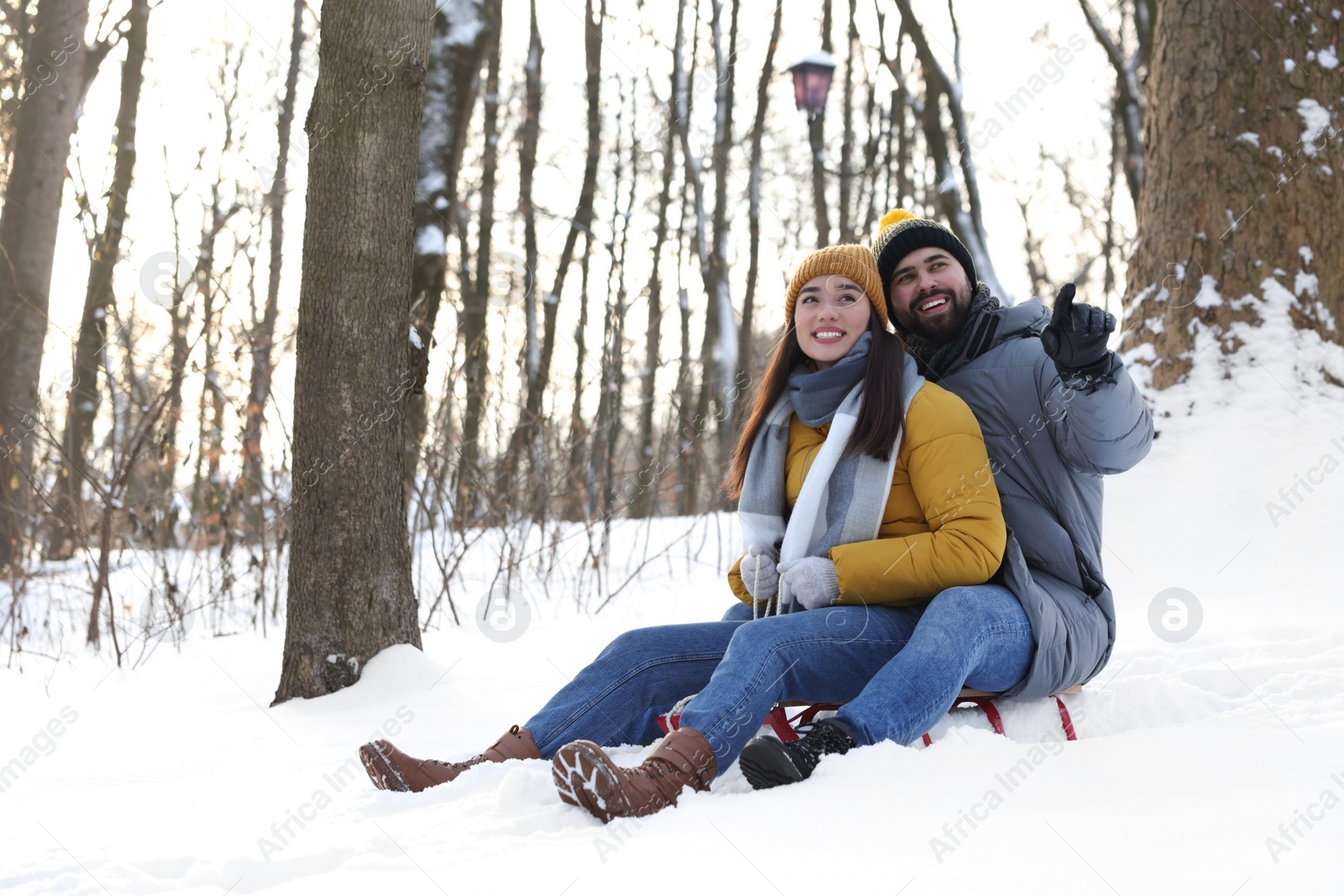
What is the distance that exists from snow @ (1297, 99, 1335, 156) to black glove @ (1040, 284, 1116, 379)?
350 centimetres

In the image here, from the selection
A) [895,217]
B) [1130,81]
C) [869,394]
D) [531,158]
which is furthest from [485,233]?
[869,394]

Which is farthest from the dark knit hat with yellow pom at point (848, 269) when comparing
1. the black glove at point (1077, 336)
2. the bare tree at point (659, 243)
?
the bare tree at point (659, 243)

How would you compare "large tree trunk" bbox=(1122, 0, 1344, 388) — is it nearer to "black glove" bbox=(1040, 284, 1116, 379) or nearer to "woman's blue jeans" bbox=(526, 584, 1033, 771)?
"black glove" bbox=(1040, 284, 1116, 379)

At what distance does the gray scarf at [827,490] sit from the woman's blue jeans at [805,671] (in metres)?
0.18

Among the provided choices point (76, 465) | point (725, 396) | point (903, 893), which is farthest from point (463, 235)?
point (903, 893)

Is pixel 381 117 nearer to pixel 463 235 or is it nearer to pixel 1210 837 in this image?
pixel 1210 837

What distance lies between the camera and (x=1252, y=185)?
483cm

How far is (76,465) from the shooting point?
408 centimetres

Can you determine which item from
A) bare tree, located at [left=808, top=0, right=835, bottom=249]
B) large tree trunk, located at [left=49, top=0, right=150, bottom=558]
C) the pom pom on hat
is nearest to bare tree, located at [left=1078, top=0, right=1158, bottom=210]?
bare tree, located at [left=808, top=0, right=835, bottom=249]

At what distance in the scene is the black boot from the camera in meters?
1.94

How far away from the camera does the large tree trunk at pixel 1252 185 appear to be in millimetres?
4801

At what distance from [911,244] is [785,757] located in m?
1.51

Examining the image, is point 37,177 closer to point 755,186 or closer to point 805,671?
point 805,671

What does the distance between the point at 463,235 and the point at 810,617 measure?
11367 millimetres
